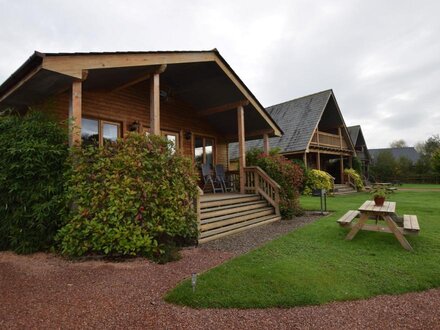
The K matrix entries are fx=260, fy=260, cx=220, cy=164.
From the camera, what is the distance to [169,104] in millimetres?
9453

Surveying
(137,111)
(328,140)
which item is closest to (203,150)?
(137,111)

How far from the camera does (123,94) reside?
26.8 ft

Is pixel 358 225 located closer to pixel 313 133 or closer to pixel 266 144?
pixel 266 144

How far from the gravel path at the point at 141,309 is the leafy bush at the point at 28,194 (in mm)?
937

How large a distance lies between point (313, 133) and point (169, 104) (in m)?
10.6

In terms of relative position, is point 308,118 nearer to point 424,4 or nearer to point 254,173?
point 424,4

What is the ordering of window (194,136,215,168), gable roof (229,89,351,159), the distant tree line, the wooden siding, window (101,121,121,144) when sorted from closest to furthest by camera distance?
the wooden siding, window (101,121,121,144), window (194,136,215,168), gable roof (229,89,351,159), the distant tree line

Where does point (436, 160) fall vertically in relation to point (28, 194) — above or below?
above

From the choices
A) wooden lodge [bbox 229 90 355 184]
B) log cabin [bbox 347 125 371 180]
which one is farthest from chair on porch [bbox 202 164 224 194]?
log cabin [bbox 347 125 371 180]

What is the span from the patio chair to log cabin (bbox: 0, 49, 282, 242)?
747 mm

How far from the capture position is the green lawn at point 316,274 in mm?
2746

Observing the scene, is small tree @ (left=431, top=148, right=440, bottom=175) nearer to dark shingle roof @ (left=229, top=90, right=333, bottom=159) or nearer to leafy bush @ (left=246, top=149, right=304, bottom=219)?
dark shingle roof @ (left=229, top=90, right=333, bottom=159)

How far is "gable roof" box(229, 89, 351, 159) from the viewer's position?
661 inches

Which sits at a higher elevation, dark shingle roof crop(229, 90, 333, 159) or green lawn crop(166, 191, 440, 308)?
dark shingle roof crop(229, 90, 333, 159)
